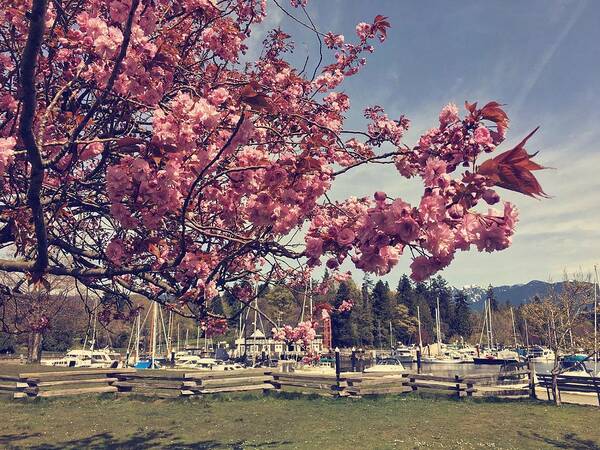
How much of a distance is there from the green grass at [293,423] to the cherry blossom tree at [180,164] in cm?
592

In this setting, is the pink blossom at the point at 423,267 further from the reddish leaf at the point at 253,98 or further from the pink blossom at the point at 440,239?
the reddish leaf at the point at 253,98

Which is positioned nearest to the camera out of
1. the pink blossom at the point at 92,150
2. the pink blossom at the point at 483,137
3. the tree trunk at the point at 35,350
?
the pink blossom at the point at 483,137

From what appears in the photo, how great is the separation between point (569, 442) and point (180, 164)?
1109 cm

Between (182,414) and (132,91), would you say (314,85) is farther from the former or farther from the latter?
(182,414)

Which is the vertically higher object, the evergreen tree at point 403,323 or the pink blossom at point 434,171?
the pink blossom at point 434,171

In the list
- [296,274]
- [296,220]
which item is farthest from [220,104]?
[296,274]

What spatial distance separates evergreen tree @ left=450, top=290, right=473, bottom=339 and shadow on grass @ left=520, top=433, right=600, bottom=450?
3519 inches

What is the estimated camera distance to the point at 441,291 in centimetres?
10375

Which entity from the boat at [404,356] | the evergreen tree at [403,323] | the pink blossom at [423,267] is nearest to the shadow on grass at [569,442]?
the pink blossom at [423,267]

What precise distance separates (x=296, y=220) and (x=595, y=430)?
1166 cm

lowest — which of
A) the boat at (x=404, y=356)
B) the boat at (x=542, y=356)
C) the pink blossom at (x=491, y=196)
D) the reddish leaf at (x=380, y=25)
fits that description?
the boat at (x=542, y=356)

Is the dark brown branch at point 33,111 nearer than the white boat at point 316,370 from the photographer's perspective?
Yes

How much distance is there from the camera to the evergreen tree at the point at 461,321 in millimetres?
95812

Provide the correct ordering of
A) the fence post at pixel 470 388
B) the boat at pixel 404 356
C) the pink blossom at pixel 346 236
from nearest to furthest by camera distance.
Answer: the pink blossom at pixel 346 236 < the fence post at pixel 470 388 < the boat at pixel 404 356
